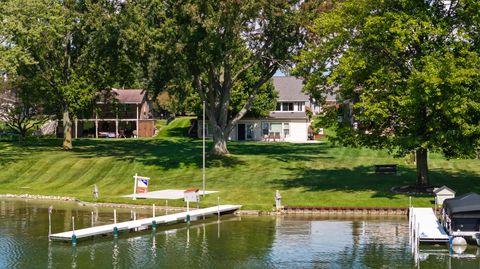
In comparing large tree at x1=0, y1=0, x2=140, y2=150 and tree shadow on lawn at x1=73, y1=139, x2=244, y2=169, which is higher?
large tree at x1=0, y1=0, x2=140, y2=150

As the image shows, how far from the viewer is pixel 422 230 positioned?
38.0m

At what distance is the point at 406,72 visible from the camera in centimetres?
5003

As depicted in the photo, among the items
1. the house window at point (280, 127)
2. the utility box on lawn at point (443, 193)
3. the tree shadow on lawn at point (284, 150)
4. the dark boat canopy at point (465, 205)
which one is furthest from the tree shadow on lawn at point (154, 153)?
the dark boat canopy at point (465, 205)

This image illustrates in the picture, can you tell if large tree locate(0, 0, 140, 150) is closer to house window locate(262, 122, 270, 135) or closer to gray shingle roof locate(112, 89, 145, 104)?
gray shingle roof locate(112, 89, 145, 104)

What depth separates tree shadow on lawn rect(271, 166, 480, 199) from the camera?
177 feet

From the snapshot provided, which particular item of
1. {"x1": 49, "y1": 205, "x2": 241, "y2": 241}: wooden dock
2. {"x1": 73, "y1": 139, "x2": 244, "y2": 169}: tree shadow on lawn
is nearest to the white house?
{"x1": 73, "y1": 139, "x2": 244, "y2": 169}: tree shadow on lawn

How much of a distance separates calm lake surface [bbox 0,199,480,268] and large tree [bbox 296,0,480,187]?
741cm

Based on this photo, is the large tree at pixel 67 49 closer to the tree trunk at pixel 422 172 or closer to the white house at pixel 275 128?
the white house at pixel 275 128

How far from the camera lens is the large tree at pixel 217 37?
6112 cm

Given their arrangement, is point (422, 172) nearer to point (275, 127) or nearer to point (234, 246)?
point (234, 246)

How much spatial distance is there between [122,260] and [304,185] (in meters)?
25.9

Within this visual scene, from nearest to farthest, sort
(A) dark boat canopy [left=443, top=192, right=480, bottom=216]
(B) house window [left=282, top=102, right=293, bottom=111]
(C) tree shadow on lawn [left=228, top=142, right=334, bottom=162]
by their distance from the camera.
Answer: (A) dark boat canopy [left=443, top=192, right=480, bottom=216] → (C) tree shadow on lawn [left=228, top=142, right=334, bottom=162] → (B) house window [left=282, top=102, right=293, bottom=111]

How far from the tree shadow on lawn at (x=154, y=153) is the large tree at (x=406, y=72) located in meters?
18.6

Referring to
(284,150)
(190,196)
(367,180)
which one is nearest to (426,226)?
(190,196)
